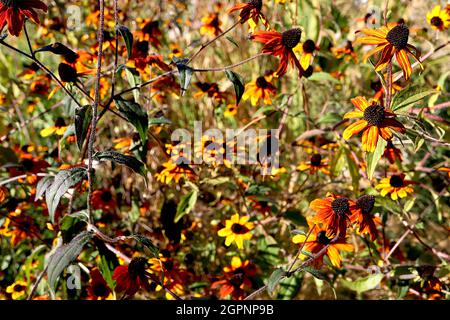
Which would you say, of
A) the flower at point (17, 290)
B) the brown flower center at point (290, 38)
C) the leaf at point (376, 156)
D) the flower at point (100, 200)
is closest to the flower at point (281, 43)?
the brown flower center at point (290, 38)

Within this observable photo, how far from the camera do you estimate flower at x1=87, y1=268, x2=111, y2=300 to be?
3.96 ft

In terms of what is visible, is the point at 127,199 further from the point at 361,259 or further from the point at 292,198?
the point at 361,259

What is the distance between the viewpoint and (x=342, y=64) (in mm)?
1852

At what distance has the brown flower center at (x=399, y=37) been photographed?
0.95 meters

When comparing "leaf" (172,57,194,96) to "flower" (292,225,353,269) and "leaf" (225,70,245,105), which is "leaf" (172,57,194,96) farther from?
"flower" (292,225,353,269)

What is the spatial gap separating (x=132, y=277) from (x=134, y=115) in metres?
0.33

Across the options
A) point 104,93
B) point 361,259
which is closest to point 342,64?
point 361,259

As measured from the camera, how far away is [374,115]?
36.4 inches

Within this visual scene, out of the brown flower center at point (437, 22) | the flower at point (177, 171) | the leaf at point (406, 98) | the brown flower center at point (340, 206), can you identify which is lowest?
A: the brown flower center at point (340, 206)

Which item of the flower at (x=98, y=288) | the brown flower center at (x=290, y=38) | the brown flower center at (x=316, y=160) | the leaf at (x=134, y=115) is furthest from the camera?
the brown flower center at (x=316, y=160)

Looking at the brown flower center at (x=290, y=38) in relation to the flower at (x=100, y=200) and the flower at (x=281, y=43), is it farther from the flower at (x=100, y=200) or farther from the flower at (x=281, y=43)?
the flower at (x=100, y=200)

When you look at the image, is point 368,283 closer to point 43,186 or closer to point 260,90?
point 260,90

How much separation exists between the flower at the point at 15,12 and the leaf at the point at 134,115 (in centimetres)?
20

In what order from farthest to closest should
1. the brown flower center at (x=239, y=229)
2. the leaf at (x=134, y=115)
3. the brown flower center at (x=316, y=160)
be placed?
the brown flower center at (x=316, y=160) → the brown flower center at (x=239, y=229) → the leaf at (x=134, y=115)
